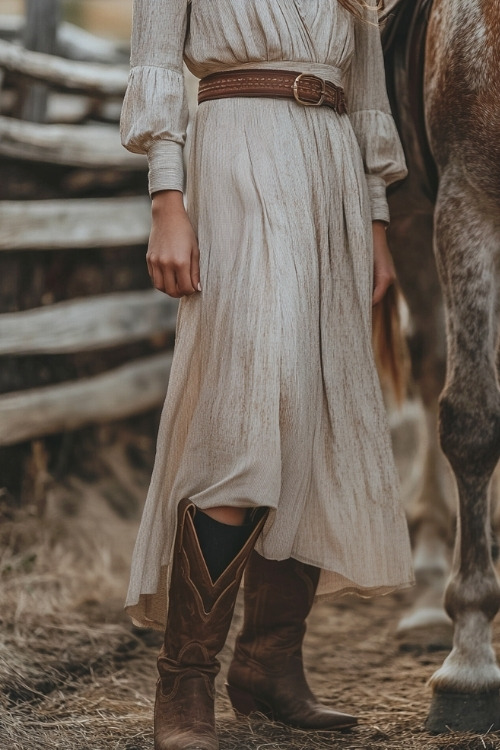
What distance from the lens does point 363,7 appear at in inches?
90.9

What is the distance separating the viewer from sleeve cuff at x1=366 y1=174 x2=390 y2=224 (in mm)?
2475

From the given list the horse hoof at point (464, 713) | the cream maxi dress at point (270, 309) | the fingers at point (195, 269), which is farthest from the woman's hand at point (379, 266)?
the horse hoof at point (464, 713)

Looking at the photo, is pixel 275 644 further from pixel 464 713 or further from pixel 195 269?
pixel 195 269

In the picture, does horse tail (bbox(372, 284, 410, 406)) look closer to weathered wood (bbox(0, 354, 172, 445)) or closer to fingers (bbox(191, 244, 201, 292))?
fingers (bbox(191, 244, 201, 292))

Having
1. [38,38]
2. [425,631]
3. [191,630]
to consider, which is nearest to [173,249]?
[191,630]

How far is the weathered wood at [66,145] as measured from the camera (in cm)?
408

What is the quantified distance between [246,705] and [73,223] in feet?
8.13

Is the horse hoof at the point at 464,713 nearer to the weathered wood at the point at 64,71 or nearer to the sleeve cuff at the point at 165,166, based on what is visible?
the sleeve cuff at the point at 165,166

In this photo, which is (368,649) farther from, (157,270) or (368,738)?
(157,270)

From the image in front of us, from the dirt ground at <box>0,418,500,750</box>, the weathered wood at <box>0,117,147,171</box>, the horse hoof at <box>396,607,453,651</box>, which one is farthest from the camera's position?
the weathered wood at <box>0,117,147,171</box>

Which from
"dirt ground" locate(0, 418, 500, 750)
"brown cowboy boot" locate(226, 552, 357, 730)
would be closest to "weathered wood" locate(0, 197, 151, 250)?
"dirt ground" locate(0, 418, 500, 750)

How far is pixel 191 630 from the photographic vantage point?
2.20 metres

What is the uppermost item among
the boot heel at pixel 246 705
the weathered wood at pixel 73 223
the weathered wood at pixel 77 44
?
the weathered wood at pixel 77 44

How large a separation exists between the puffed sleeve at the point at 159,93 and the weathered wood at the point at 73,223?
75.8 inches
